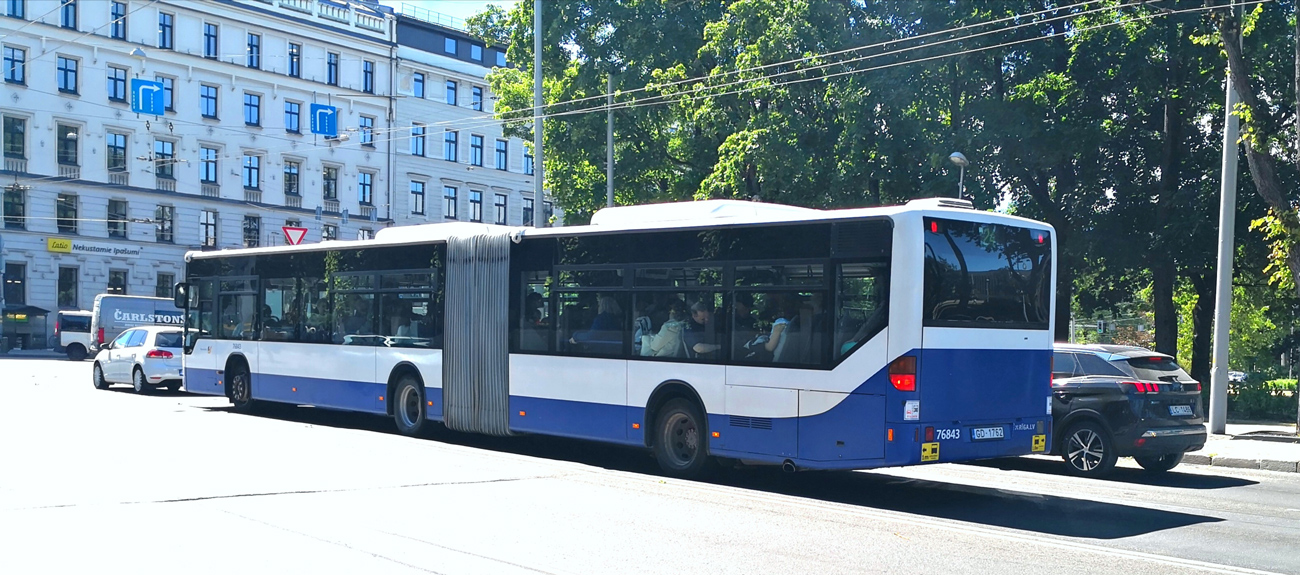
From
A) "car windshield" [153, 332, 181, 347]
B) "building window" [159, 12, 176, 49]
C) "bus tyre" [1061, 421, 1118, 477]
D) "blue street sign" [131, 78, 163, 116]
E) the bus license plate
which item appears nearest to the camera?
the bus license plate

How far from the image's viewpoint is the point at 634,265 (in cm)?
1374

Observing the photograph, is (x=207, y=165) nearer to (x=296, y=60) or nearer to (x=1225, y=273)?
(x=296, y=60)

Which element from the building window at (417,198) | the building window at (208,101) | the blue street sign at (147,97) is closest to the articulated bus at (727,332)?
the blue street sign at (147,97)

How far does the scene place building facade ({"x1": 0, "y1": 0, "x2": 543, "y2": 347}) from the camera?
54625 millimetres

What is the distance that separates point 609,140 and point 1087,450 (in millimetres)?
22309

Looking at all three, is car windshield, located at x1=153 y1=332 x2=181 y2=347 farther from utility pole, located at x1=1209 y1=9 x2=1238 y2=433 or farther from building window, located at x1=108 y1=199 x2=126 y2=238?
building window, located at x1=108 y1=199 x2=126 y2=238

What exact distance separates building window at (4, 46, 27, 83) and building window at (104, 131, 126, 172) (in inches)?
176

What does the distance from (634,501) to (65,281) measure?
53305 millimetres

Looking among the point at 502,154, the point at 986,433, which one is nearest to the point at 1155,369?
the point at 986,433

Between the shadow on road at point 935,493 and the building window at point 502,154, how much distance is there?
58.9 m

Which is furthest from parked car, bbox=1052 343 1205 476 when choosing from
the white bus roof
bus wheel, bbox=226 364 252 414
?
bus wheel, bbox=226 364 252 414

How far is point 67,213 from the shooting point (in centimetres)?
5591

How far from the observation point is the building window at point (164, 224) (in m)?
59.2

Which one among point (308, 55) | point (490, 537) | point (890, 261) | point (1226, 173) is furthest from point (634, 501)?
point (308, 55)
